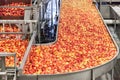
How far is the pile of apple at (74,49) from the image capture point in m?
4.57

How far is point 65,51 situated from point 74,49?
244 mm

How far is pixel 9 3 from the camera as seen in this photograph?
7102 millimetres

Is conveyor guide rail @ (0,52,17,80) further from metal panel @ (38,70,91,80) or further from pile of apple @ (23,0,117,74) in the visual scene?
pile of apple @ (23,0,117,74)

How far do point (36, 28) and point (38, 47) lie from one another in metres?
0.57

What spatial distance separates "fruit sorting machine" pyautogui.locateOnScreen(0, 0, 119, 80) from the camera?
428cm

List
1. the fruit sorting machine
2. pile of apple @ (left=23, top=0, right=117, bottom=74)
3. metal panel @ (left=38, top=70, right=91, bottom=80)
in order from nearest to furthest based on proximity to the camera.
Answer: metal panel @ (left=38, top=70, right=91, bottom=80)
the fruit sorting machine
pile of apple @ (left=23, top=0, right=117, bottom=74)

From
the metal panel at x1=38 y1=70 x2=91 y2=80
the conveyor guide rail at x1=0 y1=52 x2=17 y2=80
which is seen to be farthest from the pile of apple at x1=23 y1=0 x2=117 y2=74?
the conveyor guide rail at x1=0 y1=52 x2=17 y2=80

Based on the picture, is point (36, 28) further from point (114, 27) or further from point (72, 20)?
point (114, 27)

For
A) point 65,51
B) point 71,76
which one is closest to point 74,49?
point 65,51

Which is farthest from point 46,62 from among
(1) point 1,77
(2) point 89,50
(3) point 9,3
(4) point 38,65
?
(3) point 9,3

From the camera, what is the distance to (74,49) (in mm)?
5559

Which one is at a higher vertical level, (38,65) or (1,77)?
(1,77)

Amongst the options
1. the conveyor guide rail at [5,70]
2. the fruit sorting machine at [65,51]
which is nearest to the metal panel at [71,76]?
the fruit sorting machine at [65,51]

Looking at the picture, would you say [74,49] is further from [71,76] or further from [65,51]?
[71,76]
